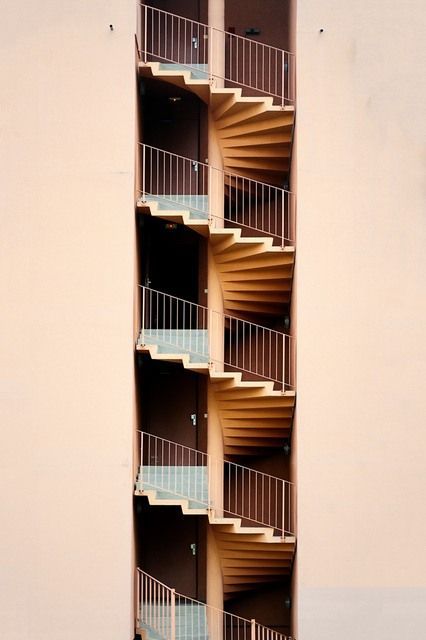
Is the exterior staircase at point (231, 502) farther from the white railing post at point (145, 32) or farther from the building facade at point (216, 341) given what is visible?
the white railing post at point (145, 32)

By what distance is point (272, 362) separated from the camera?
859 inches

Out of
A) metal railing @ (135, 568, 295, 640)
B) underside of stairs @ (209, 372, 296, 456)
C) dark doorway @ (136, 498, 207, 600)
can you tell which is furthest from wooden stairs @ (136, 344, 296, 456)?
metal railing @ (135, 568, 295, 640)

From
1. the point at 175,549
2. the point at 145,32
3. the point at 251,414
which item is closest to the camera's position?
the point at 251,414

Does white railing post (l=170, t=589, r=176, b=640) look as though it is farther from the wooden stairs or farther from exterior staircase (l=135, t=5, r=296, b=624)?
the wooden stairs

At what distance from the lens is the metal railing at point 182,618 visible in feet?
65.5

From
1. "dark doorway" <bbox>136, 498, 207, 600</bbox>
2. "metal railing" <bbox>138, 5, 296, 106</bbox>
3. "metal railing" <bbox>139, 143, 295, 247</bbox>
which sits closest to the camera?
"dark doorway" <bbox>136, 498, 207, 600</bbox>

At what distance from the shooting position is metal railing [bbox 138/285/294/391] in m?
21.0

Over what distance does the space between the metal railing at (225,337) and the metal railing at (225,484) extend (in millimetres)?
1472
